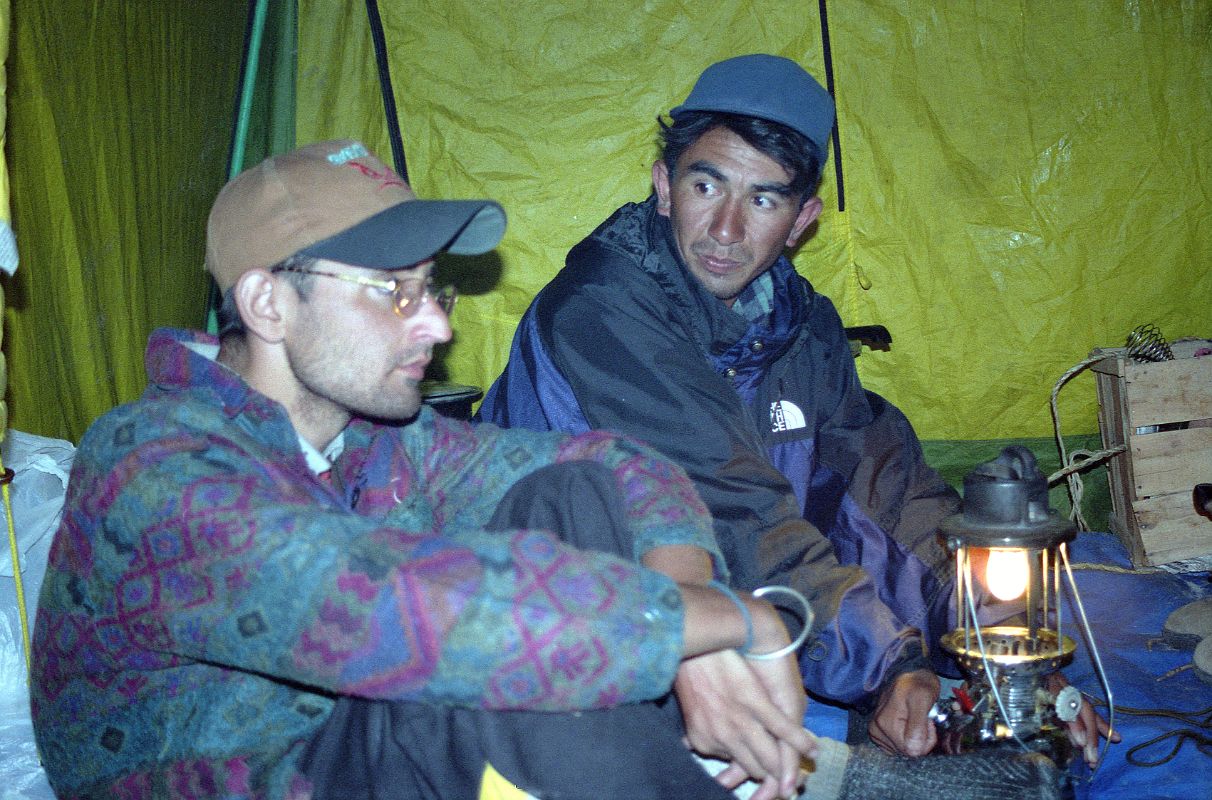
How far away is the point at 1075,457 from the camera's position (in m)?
3.69

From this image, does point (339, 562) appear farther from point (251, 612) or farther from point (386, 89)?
point (386, 89)

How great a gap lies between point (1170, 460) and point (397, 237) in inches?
111

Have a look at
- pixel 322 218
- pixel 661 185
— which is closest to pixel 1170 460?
pixel 661 185

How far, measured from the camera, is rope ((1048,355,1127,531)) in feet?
11.4

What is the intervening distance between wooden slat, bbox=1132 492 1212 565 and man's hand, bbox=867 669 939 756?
5.44ft

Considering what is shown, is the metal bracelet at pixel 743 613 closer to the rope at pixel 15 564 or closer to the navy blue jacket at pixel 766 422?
the navy blue jacket at pixel 766 422

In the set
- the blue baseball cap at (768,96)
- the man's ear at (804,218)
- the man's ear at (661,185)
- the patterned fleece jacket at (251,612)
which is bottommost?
the patterned fleece jacket at (251,612)

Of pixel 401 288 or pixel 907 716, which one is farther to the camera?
pixel 907 716

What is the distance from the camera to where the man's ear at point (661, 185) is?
267 centimetres

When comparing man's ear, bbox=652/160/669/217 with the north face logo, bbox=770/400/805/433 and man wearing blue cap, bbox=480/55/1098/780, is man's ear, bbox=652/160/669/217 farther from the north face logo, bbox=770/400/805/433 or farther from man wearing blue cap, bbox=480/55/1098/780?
the north face logo, bbox=770/400/805/433

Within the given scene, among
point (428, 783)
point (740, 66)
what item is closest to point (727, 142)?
point (740, 66)

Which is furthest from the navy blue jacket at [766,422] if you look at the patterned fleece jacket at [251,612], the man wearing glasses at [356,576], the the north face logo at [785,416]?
the patterned fleece jacket at [251,612]

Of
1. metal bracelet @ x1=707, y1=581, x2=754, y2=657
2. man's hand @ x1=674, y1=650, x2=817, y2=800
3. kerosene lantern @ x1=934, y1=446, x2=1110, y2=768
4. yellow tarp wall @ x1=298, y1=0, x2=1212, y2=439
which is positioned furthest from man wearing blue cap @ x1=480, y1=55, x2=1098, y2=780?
yellow tarp wall @ x1=298, y1=0, x2=1212, y2=439

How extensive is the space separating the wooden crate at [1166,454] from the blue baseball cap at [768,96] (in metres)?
1.47
